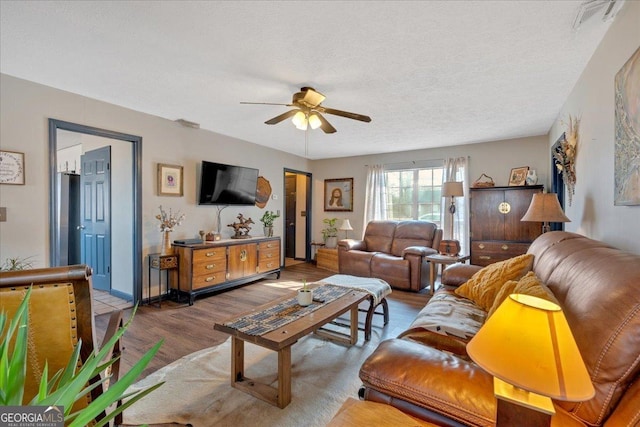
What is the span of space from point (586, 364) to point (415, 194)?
4.98 meters

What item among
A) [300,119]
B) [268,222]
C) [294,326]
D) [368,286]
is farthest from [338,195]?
[294,326]

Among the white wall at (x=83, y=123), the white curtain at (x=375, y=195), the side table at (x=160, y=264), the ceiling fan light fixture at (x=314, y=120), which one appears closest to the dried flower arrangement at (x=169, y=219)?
the white wall at (x=83, y=123)

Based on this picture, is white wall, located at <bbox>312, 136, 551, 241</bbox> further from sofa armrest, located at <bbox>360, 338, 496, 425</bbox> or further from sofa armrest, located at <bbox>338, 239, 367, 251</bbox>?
sofa armrest, located at <bbox>360, 338, 496, 425</bbox>

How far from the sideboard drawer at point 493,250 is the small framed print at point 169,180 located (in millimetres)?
4294

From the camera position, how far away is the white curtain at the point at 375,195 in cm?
595

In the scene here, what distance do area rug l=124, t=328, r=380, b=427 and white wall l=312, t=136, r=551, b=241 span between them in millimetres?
3898

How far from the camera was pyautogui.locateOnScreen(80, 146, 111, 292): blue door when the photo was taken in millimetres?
3969

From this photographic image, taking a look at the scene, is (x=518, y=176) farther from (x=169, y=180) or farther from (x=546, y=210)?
(x=169, y=180)

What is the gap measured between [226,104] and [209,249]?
1.87m

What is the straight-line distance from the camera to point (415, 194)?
5.67m

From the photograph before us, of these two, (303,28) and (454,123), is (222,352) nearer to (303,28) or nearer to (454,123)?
(303,28)

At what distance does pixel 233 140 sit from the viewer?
4828 millimetres

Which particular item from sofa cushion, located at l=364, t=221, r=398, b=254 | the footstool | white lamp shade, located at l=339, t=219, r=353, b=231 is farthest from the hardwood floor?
white lamp shade, located at l=339, t=219, r=353, b=231

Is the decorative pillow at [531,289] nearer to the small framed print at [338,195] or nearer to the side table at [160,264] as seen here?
the side table at [160,264]
